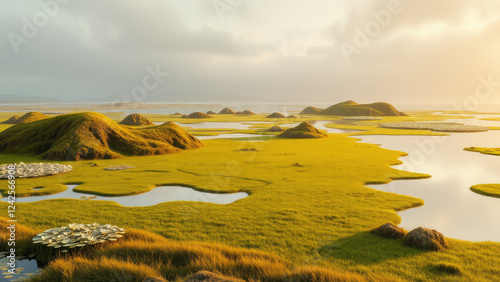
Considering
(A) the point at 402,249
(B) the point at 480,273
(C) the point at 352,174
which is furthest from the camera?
(C) the point at 352,174

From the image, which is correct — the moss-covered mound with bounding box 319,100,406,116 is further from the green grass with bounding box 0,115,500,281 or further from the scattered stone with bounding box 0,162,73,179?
the scattered stone with bounding box 0,162,73,179

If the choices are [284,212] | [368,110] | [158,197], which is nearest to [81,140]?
[158,197]

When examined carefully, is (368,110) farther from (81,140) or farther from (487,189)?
(81,140)

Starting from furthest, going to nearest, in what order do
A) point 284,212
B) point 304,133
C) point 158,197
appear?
point 304,133 < point 158,197 < point 284,212

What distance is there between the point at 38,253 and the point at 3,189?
12126mm

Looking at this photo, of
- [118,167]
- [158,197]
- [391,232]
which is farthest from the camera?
[118,167]

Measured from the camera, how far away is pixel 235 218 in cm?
1330

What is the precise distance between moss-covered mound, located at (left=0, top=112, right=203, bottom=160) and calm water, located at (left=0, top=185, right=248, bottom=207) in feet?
38.6

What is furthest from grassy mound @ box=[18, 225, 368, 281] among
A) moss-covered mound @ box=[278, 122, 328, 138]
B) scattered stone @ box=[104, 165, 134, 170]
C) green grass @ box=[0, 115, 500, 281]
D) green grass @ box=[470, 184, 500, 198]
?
moss-covered mound @ box=[278, 122, 328, 138]

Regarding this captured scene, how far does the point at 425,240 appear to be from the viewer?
403 inches

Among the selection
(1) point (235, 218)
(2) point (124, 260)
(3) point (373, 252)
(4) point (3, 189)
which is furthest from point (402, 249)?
(4) point (3, 189)

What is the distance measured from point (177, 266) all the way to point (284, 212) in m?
6.37

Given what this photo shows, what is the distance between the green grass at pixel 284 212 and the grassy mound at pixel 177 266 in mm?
713

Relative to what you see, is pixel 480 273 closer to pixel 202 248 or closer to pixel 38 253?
pixel 202 248
